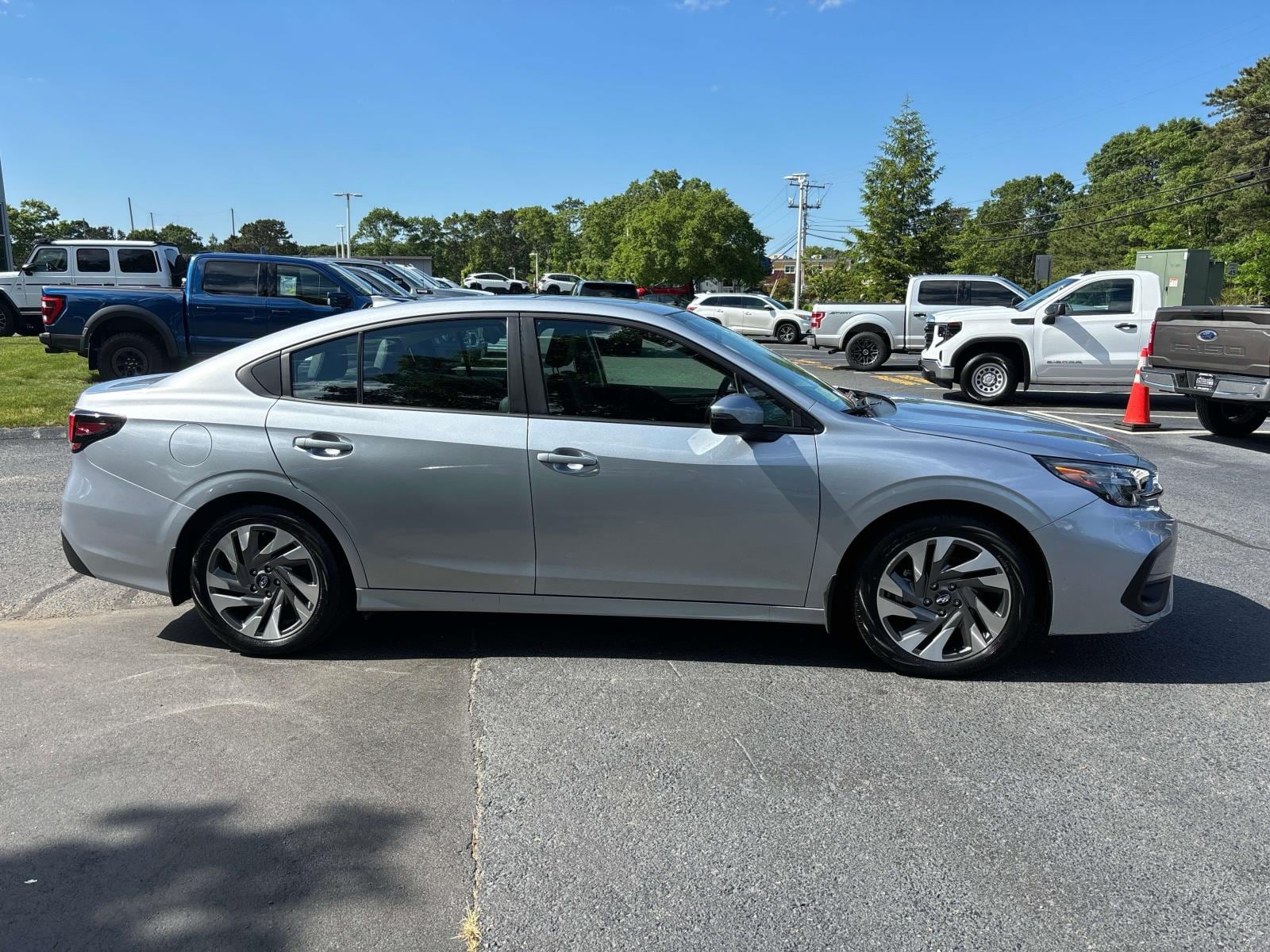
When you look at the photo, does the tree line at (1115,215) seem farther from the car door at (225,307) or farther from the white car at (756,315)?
the car door at (225,307)

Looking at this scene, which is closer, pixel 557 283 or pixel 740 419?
pixel 740 419

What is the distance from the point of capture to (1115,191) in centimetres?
7944

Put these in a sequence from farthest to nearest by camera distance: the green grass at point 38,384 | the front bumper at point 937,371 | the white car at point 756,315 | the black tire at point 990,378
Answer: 1. the white car at point 756,315
2. the front bumper at point 937,371
3. the black tire at point 990,378
4. the green grass at point 38,384

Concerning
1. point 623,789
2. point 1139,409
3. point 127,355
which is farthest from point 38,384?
point 1139,409

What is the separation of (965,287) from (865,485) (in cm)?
1703

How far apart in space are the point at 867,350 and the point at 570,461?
17.7 m

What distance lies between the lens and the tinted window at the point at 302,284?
13688 mm

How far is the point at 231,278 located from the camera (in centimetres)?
1362

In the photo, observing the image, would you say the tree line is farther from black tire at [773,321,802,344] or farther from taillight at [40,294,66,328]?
taillight at [40,294,66,328]

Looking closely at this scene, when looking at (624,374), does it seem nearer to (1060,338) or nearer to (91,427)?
(91,427)

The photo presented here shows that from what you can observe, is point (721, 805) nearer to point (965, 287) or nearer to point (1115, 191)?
point (965, 287)

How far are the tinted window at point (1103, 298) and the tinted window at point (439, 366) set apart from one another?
40.5ft

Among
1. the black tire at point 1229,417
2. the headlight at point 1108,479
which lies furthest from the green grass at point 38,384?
the black tire at point 1229,417

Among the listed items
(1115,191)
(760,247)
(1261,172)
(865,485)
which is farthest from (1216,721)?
(1115,191)
